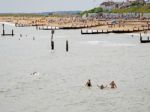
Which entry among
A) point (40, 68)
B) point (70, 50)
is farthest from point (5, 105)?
point (70, 50)

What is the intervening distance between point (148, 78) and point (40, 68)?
18.3 metres

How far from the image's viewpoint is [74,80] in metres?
55.3

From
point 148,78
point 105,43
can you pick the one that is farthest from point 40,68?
point 105,43

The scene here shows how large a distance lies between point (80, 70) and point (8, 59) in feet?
70.1

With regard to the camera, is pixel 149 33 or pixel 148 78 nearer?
pixel 148 78

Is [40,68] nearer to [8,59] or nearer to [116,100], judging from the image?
[8,59]

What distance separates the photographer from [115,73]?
60938mm

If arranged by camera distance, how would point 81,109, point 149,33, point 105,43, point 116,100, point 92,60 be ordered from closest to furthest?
point 81,109, point 116,100, point 92,60, point 105,43, point 149,33

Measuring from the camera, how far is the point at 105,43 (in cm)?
11262

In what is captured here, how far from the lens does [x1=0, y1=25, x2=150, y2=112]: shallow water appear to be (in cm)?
4191

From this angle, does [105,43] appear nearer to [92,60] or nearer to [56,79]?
[92,60]

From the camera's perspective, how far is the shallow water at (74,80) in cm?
4191

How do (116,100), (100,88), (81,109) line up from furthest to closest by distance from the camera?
(100,88)
(116,100)
(81,109)

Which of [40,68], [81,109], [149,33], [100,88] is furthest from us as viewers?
[149,33]
